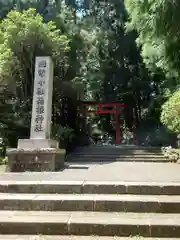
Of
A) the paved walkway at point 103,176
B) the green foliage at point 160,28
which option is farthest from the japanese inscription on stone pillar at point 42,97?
the green foliage at point 160,28

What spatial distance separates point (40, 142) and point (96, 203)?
3.22 metres

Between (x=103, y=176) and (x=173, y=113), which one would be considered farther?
(x=173, y=113)

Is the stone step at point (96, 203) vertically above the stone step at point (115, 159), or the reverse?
the stone step at point (96, 203)

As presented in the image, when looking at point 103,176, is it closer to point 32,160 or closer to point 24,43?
point 32,160

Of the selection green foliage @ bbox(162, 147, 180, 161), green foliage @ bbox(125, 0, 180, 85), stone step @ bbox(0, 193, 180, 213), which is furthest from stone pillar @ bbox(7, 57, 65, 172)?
green foliage @ bbox(162, 147, 180, 161)

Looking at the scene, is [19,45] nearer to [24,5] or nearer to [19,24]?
[19,24]

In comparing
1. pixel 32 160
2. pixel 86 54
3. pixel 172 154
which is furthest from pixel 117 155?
pixel 86 54

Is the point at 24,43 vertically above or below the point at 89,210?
above

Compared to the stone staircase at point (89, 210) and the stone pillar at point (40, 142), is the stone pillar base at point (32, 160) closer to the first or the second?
the stone pillar at point (40, 142)

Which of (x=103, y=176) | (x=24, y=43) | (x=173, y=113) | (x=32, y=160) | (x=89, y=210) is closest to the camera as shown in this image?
(x=89, y=210)

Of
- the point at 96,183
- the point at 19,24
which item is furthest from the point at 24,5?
the point at 96,183

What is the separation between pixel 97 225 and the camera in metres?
3.06

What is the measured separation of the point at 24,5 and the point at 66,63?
182 inches

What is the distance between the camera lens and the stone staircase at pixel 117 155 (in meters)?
10.3
